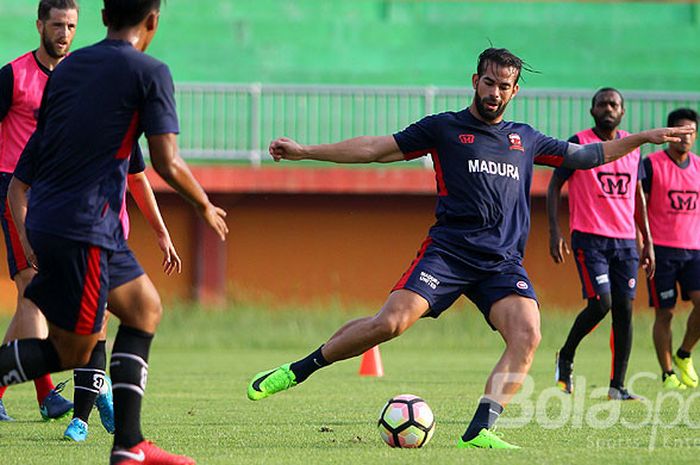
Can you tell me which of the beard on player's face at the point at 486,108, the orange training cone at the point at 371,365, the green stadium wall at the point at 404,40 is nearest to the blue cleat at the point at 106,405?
the beard on player's face at the point at 486,108

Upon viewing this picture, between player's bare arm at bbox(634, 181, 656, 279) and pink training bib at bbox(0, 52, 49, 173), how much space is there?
555 centimetres

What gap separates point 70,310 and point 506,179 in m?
2.99

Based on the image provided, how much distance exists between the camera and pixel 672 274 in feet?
42.8

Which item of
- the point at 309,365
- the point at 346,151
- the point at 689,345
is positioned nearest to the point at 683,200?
the point at 689,345

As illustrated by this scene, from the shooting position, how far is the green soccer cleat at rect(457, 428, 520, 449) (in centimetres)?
725

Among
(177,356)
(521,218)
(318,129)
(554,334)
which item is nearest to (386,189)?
(318,129)

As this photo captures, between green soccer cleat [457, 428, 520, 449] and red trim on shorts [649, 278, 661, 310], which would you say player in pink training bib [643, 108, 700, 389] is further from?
green soccer cleat [457, 428, 520, 449]

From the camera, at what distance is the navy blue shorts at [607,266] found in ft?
36.9

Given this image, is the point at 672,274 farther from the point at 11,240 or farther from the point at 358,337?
the point at 11,240

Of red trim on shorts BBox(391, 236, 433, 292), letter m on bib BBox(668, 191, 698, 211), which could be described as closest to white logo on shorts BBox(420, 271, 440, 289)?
red trim on shorts BBox(391, 236, 433, 292)

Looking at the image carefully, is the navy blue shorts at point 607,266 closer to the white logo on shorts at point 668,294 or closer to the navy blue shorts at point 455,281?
the white logo on shorts at point 668,294

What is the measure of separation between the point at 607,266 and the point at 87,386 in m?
5.12

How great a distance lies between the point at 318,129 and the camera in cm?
2078

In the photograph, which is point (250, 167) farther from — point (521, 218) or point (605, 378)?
point (521, 218)
